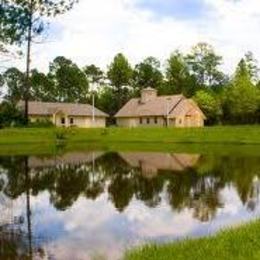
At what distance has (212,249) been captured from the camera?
12617 millimetres

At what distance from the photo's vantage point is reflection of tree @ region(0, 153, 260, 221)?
23.9m

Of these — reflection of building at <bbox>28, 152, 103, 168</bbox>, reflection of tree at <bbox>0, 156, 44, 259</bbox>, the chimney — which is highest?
the chimney

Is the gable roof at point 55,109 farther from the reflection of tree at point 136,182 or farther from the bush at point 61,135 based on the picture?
the reflection of tree at point 136,182

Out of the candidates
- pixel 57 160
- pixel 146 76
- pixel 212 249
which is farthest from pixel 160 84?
pixel 212 249

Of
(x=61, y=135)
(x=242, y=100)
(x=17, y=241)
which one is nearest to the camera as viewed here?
(x=17, y=241)

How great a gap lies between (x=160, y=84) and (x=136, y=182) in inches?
3857

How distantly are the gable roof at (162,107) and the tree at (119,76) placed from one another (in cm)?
1917

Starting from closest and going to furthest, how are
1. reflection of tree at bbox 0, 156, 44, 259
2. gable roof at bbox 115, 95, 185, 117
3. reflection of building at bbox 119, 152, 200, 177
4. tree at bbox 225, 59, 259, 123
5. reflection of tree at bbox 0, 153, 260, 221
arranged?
reflection of tree at bbox 0, 156, 44, 259, reflection of tree at bbox 0, 153, 260, 221, reflection of building at bbox 119, 152, 200, 177, tree at bbox 225, 59, 259, 123, gable roof at bbox 115, 95, 185, 117

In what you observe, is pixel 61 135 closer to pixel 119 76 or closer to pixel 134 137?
pixel 134 137

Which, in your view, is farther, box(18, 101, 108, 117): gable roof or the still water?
box(18, 101, 108, 117): gable roof

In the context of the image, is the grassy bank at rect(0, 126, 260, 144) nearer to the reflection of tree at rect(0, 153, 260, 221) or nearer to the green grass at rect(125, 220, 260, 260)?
the reflection of tree at rect(0, 153, 260, 221)

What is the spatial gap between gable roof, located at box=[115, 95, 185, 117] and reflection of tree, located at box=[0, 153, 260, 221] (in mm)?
56636

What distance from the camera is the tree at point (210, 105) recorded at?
104 m

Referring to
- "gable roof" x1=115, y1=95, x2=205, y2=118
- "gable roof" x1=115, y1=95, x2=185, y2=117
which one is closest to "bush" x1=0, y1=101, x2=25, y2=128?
"gable roof" x1=115, y1=95, x2=185, y2=117
